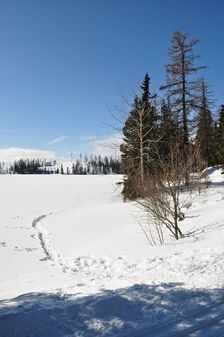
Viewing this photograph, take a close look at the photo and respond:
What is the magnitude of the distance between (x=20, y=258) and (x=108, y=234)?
4450mm

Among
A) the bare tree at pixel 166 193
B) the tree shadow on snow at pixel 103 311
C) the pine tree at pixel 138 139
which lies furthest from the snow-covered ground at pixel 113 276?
the pine tree at pixel 138 139

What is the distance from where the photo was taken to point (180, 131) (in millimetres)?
27906

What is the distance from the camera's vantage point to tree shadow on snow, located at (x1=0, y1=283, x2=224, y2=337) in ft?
19.5

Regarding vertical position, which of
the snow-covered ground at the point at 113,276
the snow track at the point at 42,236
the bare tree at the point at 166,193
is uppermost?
the bare tree at the point at 166,193

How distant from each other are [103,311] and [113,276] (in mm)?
4424

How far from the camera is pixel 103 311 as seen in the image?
21.8 feet

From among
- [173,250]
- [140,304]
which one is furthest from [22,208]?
[140,304]

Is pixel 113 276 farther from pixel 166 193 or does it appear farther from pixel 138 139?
pixel 138 139

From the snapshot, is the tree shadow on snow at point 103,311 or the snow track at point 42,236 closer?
the tree shadow on snow at point 103,311

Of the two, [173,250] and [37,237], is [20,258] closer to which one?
[37,237]

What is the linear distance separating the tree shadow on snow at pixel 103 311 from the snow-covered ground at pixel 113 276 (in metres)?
0.02

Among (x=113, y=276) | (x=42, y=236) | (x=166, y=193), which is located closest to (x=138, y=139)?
(x=42, y=236)

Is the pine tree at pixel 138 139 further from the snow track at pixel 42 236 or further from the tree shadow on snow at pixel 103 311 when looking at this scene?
the tree shadow on snow at pixel 103 311

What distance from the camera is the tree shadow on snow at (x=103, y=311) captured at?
5.94 metres
